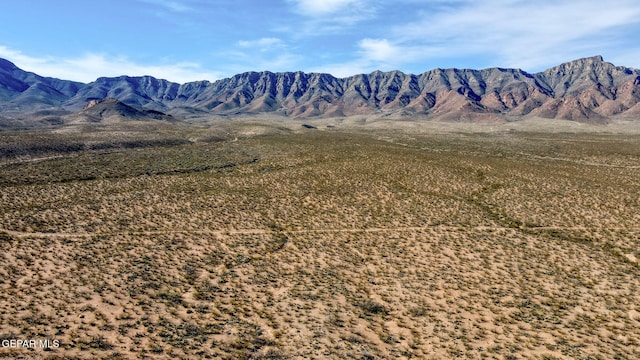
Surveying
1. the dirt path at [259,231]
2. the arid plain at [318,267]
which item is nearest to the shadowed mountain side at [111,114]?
the arid plain at [318,267]

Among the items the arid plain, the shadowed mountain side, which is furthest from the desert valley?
the shadowed mountain side

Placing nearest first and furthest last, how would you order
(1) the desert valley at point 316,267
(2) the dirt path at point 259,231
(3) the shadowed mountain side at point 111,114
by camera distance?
(1) the desert valley at point 316,267 < (2) the dirt path at point 259,231 < (3) the shadowed mountain side at point 111,114

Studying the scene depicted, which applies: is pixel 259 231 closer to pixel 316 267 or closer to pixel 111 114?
pixel 316 267

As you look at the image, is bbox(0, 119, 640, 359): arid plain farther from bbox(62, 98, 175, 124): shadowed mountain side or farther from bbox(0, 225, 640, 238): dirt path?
bbox(62, 98, 175, 124): shadowed mountain side

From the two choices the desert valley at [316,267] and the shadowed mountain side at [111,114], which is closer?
the desert valley at [316,267]

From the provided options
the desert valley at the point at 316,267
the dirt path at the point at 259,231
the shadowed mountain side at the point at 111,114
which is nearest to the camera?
the desert valley at the point at 316,267

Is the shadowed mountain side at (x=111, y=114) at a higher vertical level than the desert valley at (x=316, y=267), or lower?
higher

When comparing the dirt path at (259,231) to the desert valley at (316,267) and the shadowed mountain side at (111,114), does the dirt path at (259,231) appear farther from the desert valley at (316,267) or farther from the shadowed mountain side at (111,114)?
the shadowed mountain side at (111,114)

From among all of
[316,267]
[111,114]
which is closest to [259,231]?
[316,267]
